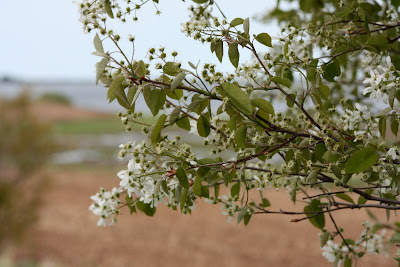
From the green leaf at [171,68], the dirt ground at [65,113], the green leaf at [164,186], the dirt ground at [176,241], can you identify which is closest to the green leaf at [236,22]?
the green leaf at [171,68]

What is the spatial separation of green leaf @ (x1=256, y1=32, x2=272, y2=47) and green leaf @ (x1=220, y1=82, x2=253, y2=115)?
201 mm

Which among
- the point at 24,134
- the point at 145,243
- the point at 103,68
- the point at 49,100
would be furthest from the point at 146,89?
the point at 49,100

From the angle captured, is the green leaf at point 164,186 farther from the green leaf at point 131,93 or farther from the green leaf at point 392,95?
the green leaf at point 392,95

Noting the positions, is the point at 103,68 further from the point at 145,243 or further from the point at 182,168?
the point at 145,243

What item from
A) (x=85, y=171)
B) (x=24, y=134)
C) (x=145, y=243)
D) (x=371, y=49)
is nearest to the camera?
(x=371, y=49)

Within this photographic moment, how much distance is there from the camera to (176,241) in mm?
9242

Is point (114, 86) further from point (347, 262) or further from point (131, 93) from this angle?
point (347, 262)

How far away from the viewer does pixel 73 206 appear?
472 inches

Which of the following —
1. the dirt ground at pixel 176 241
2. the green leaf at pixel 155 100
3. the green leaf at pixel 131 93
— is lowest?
the green leaf at pixel 155 100

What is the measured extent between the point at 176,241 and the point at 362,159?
8.53 metres

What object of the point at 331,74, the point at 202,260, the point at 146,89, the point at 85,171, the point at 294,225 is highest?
the point at 85,171

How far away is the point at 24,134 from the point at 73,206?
18.4 feet

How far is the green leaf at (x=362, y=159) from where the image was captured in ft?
3.26

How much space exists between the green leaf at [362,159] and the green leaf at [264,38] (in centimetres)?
32
